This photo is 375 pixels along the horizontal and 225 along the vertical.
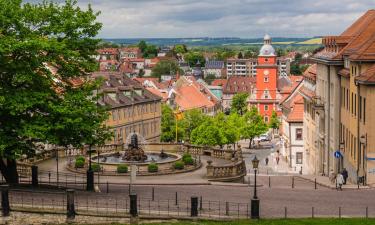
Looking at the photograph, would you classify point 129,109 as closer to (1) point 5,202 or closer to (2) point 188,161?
(2) point 188,161

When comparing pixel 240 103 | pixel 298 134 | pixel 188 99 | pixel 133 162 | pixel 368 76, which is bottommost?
pixel 240 103

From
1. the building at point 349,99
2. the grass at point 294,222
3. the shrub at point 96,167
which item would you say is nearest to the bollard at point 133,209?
the grass at point 294,222

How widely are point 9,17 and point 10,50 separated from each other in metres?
2.53

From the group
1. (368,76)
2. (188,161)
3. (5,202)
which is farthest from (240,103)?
(5,202)

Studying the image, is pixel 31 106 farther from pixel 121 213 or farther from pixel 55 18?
pixel 121 213

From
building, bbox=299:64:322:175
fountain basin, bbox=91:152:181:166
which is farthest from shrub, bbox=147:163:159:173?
building, bbox=299:64:322:175

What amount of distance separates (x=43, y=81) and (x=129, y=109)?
5698cm

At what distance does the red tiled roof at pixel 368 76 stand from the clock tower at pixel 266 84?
104 meters

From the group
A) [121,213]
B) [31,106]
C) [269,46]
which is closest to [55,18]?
[31,106]

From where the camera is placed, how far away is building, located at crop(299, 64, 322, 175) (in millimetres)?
67275

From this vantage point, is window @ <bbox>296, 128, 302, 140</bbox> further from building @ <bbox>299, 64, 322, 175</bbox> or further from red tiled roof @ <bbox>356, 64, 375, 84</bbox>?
red tiled roof @ <bbox>356, 64, 375, 84</bbox>

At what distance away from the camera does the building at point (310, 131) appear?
2649 inches

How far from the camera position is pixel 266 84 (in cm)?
15200

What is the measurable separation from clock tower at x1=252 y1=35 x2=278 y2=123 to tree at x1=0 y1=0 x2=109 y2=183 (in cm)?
11453
